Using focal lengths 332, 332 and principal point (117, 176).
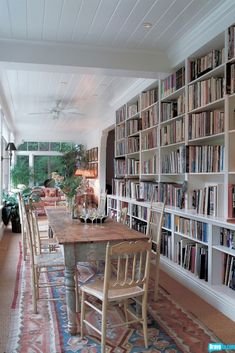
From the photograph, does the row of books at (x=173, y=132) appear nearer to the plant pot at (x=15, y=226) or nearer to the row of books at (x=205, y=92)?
the row of books at (x=205, y=92)

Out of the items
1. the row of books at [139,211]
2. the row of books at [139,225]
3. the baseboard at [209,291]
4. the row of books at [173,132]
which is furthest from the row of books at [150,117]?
the baseboard at [209,291]

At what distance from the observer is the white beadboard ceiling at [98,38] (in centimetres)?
316

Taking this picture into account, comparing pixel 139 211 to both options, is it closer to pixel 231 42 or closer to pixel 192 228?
pixel 192 228

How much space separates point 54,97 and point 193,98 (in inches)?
144

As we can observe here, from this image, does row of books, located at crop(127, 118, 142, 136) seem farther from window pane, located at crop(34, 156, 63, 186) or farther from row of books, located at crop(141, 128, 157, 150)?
window pane, located at crop(34, 156, 63, 186)

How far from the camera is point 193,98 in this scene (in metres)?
3.89

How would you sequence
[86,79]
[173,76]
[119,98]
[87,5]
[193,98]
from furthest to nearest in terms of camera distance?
[119,98] → [86,79] → [173,76] → [193,98] → [87,5]

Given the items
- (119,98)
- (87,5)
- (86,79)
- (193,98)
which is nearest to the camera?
(87,5)

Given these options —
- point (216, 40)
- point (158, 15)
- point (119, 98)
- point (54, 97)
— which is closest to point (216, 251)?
point (216, 40)

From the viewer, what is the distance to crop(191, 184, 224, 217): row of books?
3418 millimetres

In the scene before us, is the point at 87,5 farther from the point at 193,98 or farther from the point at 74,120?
the point at 74,120

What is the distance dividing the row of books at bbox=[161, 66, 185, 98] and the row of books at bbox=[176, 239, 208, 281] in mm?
1965

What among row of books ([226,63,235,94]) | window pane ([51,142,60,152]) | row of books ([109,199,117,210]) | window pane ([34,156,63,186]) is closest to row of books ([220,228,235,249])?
row of books ([226,63,235,94])

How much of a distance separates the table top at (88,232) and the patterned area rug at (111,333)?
72 cm
